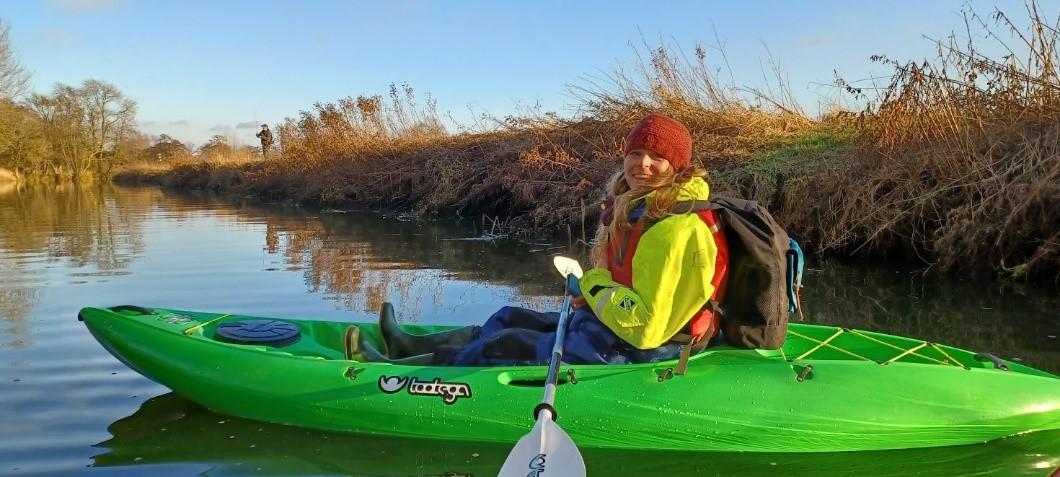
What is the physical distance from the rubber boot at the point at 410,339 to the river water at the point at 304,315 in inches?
25.7

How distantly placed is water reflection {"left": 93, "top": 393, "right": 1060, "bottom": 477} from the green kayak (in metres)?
0.05

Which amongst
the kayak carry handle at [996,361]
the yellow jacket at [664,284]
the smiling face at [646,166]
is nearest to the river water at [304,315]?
the kayak carry handle at [996,361]

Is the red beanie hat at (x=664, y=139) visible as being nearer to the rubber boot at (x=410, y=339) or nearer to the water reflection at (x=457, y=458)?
the water reflection at (x=457, y=458)

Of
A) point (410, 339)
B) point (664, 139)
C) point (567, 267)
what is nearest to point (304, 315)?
point (410, 339)

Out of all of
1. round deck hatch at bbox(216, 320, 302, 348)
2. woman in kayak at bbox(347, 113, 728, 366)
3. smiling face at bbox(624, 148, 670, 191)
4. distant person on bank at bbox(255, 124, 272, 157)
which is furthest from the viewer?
distant person on bank at bbox(255, 124, 272, 157)

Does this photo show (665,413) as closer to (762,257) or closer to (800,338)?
(762,257)

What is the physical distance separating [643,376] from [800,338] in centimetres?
102

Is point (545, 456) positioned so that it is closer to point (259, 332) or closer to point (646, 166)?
point (646, 166)

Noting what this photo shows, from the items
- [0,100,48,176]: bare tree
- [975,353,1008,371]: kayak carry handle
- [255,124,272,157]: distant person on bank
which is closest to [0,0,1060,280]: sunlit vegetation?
[975,353,1008,371]: kayak carry handle

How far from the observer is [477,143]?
15.0 meters

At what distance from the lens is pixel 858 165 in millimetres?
7930

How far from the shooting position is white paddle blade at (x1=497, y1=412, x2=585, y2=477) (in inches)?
102

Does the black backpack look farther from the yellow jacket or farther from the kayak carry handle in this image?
the kayak carry handle

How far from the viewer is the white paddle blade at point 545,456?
8.52 feet
